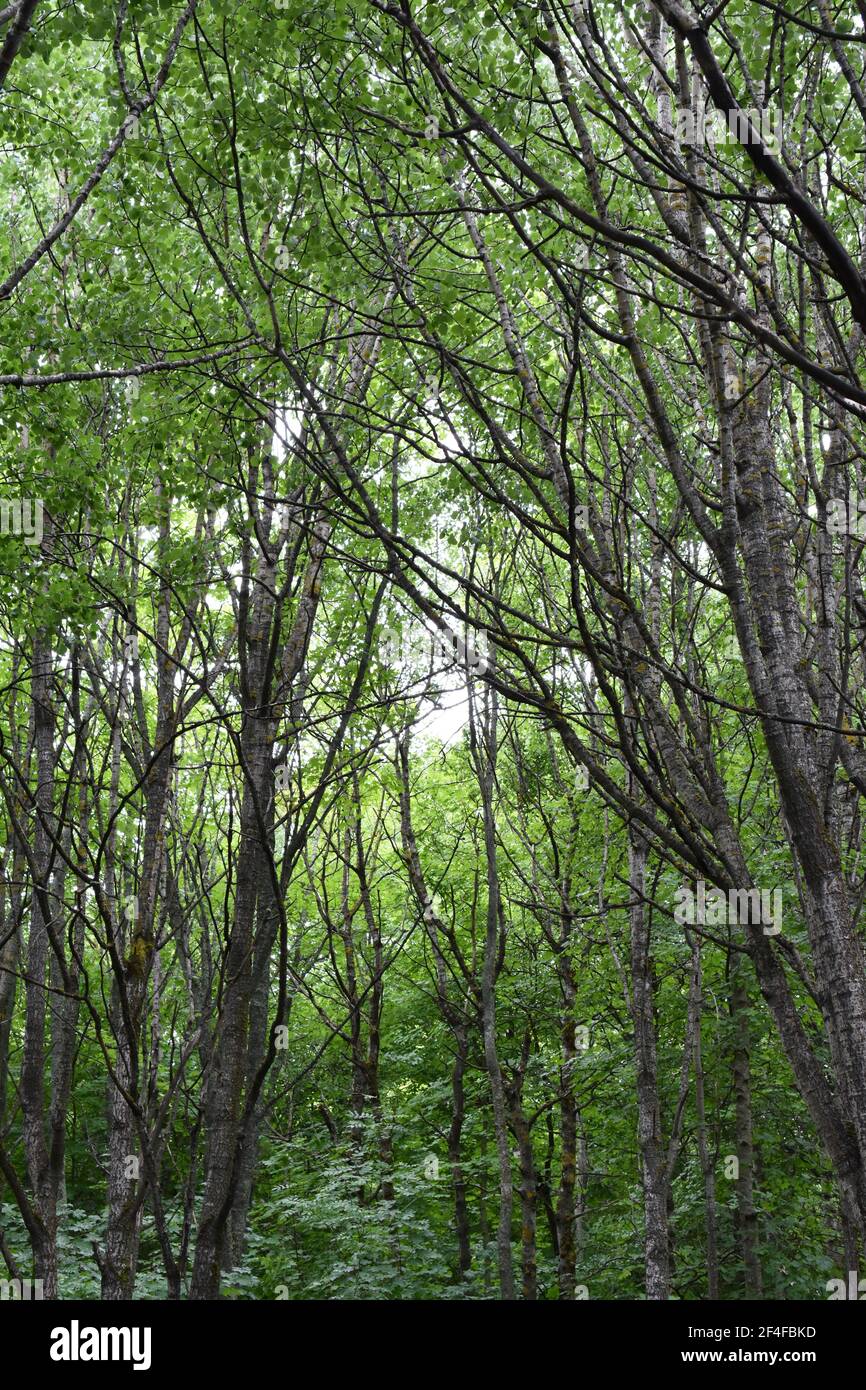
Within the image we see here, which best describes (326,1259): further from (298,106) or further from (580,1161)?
(298,106)

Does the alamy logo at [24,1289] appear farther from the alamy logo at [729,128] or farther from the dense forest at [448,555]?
the alamy logo at [729,128]

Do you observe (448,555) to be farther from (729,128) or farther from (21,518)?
(729,128)

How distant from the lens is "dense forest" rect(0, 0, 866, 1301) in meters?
3.01

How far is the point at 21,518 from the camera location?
6574 millimetres

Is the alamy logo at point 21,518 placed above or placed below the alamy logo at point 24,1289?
above
